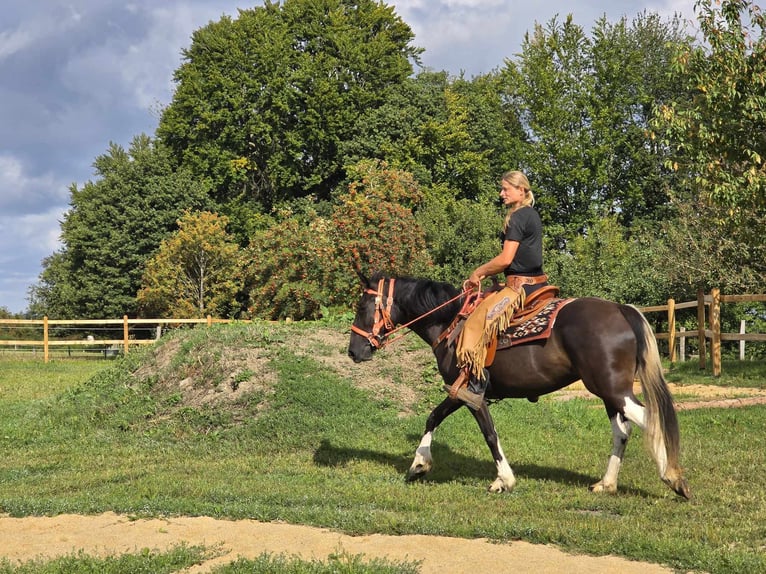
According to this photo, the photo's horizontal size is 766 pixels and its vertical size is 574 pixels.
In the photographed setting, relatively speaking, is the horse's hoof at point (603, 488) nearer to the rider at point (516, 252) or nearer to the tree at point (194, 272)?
the rider at point (516, 252)

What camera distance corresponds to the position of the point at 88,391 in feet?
48.8

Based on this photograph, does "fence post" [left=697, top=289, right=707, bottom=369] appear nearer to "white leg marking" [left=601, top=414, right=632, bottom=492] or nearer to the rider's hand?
"white leg marking" [left=601, top=414, right=632, bottom=492]

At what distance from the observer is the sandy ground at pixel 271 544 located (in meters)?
5.51

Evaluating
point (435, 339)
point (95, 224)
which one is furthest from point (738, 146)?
point (95, 224)

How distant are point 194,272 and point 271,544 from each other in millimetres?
33178

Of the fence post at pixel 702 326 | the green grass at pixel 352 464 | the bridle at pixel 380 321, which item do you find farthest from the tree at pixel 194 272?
the bridle at pixel 380 321

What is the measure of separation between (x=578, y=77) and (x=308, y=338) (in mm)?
32424

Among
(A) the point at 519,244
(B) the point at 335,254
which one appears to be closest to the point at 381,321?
(A) the point at 519,244

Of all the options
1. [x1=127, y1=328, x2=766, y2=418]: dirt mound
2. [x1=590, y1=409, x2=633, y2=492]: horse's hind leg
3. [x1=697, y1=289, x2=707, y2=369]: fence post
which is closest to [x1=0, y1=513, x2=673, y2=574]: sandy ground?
[x1=590, y1=409, x2=633, y2=492]: horse's hind leg

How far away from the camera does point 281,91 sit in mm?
38531

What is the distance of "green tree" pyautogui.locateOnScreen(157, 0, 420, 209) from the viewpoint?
38.6m

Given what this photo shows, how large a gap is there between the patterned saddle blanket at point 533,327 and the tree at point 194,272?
2891cm

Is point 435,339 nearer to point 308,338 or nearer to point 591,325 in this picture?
point 591,325

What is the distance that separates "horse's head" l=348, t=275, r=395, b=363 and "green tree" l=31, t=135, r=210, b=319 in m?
31.4
